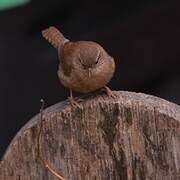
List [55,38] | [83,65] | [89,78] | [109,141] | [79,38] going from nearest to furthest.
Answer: [109,141] → [89,78] → [83,65] → [55,38] → [79,38]

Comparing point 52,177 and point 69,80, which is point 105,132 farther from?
point 69,80

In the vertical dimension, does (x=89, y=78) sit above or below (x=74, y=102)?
above

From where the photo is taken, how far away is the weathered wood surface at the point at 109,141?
2.56m

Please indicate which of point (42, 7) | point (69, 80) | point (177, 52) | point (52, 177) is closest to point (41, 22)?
point (42, 7)

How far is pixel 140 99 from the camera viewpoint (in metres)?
2.58

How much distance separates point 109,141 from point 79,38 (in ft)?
11.6

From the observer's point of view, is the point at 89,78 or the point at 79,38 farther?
the point at 79,38

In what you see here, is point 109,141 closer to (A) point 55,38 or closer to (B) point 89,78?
(B) point 89,78

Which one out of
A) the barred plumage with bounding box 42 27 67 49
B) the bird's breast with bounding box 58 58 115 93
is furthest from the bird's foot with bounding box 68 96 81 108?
the barred plumage with bounding box 42 27 67 49

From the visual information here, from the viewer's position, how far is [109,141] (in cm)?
258

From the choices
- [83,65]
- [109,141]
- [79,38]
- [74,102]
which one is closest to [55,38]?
[83,65]

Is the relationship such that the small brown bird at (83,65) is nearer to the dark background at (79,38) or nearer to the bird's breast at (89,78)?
the bird's breast at (89,78)

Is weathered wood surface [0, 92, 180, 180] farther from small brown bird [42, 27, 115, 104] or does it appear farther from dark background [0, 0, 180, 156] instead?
dark background [0, 0, 180, 156]

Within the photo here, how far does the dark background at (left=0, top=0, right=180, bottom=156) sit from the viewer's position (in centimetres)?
589
